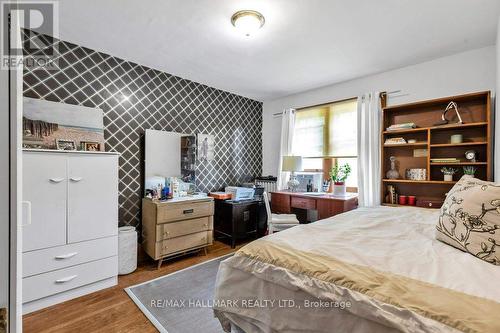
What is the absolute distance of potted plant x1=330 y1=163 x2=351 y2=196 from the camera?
3305 mm

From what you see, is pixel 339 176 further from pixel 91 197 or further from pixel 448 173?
pixel 91 197

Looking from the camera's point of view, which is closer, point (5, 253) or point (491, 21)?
point (5, 253)

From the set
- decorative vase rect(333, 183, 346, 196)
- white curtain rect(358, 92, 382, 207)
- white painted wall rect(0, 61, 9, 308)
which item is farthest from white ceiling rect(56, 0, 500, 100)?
white painted wall rect(0, 61, 9, 308)

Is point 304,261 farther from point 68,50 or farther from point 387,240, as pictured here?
point 68,50

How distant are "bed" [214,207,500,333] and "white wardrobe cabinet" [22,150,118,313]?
1.54 meters

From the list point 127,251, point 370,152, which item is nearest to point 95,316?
point 127,251

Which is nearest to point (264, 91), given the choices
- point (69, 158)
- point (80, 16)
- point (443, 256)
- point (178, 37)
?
point (178, 37)

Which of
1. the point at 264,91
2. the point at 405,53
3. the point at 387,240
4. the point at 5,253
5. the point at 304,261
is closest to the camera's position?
the point at 5,253

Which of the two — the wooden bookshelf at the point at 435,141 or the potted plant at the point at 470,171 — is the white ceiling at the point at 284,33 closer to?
the wooden bookshelf at the point at 435,141

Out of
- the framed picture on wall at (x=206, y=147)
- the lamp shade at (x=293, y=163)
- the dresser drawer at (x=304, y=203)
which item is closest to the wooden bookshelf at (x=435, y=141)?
the dresser drawer at (x=304, y=203)

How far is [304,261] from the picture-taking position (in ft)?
3.60

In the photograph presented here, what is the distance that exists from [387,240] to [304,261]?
0.59m

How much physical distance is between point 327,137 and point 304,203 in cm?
115

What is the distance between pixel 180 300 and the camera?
211 centimetres
